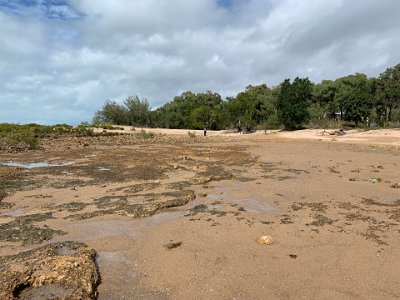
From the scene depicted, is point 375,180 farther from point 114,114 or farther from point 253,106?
point 114,114

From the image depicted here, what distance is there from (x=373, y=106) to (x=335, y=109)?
630cm

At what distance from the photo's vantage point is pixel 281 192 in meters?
9.77

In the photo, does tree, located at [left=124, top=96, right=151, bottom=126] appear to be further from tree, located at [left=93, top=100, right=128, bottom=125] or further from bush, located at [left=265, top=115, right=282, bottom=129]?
bush, located at [left=265, top=115, right=282, bottom=129]

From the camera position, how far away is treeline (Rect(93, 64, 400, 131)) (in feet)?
139

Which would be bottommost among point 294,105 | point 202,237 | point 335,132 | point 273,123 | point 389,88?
point 335,132

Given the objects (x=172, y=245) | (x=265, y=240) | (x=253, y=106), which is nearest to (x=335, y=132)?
(x=253, y=106)

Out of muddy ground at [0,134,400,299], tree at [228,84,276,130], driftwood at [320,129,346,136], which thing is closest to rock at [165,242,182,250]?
muddy ground at [0,134,400,299]

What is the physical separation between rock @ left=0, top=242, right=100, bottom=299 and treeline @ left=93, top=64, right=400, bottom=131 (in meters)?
39.0

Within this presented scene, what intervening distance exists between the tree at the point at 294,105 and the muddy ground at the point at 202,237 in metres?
31.6

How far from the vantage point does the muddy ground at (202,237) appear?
4637 mm

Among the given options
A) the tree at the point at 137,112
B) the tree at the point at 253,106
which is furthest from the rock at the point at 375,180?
the tree at the point at 137,112

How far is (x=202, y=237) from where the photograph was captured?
6395 mm

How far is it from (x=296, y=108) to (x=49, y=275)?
4074 centimetres

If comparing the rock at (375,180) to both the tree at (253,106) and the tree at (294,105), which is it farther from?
the tree at (253,106)
